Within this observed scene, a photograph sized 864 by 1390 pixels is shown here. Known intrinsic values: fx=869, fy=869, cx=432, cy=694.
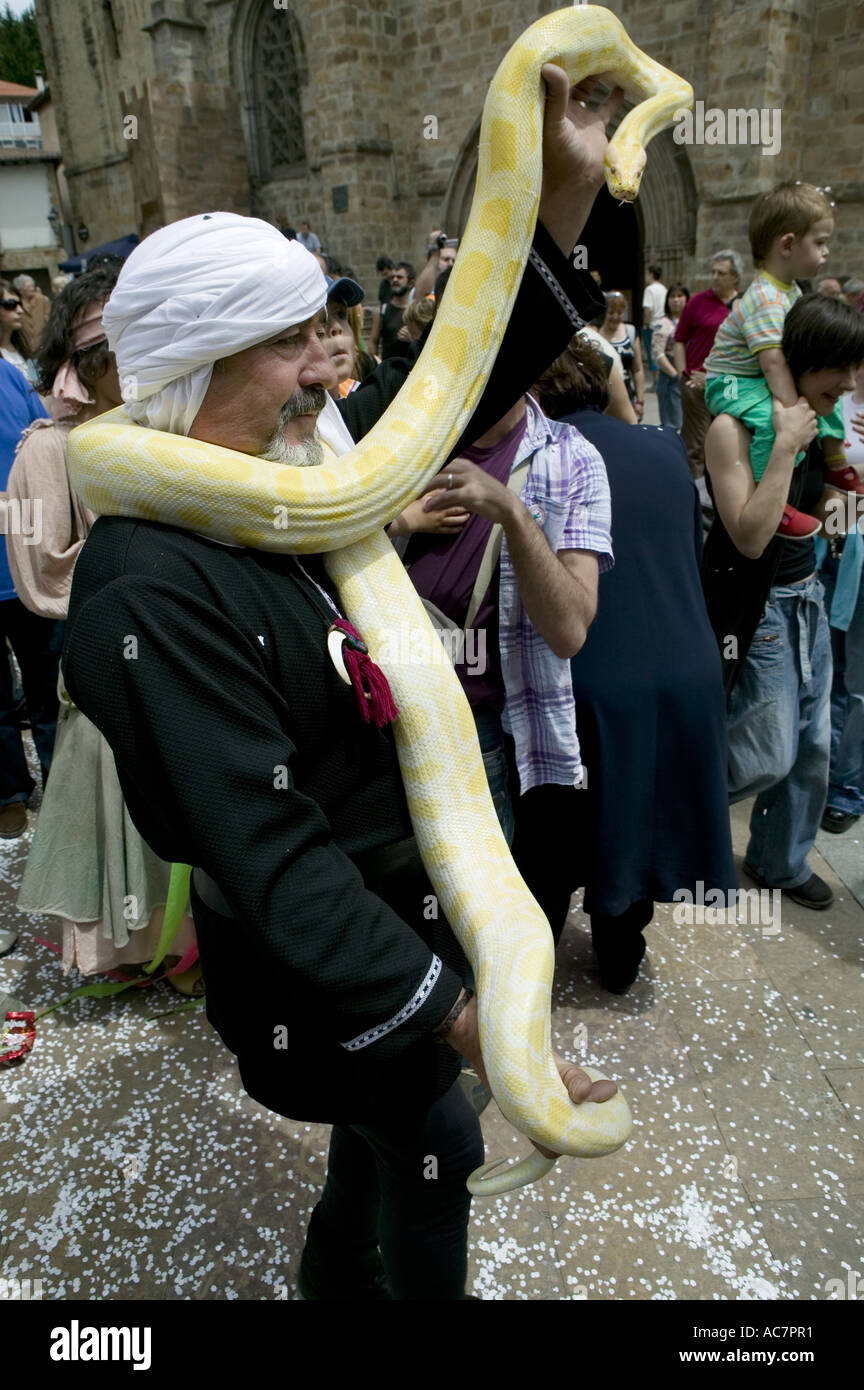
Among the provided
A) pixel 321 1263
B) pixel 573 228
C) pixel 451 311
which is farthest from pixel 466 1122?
pixel 573 228

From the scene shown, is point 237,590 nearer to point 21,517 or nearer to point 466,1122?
point 466,1122

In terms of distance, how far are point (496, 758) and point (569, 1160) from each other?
3.82ft

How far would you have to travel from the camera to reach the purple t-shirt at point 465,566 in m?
2.34

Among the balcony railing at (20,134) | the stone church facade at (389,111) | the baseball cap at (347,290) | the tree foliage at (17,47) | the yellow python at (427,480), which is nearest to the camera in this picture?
the yellow python at (427,480)

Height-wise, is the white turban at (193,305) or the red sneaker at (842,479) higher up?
the white turban at (193,305)

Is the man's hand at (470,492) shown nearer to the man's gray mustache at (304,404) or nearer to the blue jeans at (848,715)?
the man's gray mustache at (304,404)

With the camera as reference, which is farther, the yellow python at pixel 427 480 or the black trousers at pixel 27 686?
the black trousers at pixel 27 686

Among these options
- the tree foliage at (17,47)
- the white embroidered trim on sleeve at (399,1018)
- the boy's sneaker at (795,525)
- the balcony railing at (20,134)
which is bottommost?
the white embroidered trim on sleeve at (399,1018)

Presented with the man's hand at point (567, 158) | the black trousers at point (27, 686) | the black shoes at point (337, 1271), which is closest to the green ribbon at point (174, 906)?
the black shoes at point (337, 1271)

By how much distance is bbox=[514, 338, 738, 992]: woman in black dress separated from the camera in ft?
8.85

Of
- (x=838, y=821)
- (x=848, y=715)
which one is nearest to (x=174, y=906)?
(x=838, y=821)

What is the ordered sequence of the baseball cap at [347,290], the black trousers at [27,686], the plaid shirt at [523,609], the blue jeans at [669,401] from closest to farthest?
the plaid shirt at [523,609] → the baseball cap at [347,290] → the black trousers at [27,686] → the blue jeans at [669,401]

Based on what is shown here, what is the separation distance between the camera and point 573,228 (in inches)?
69.4

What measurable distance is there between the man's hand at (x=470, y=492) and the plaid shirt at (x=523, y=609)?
0.30 m
